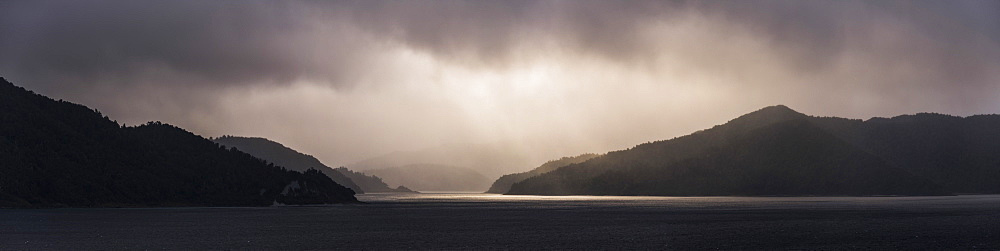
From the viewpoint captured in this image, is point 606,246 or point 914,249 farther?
point 606,246

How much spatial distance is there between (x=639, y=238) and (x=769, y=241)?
53.5 ft

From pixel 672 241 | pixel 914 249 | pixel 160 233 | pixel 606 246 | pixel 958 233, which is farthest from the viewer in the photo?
pixel 160 233

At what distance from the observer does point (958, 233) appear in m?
103

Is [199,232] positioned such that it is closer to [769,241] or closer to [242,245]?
[242,245]

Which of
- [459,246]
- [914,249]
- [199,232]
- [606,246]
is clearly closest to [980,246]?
[914,249]

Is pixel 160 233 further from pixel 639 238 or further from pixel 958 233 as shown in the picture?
pixel 958 233

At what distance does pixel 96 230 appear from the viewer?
12200cm

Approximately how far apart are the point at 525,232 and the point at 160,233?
5521cm

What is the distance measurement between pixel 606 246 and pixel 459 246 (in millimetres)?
17118

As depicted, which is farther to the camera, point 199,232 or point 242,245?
point 199,232

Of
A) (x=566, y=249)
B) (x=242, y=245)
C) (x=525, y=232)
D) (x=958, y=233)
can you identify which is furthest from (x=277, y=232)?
(x=958, y=233)

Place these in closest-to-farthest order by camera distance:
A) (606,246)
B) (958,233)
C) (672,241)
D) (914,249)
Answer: (914,249) < (606,246) < (672,241) < (958,233)

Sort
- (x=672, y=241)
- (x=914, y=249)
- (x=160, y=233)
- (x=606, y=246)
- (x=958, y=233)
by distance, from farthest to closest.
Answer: (x=160, y=233) < (x=958, y=233) < (x=672, y=241) < (x=606, y=246) < (x=914, y=249)

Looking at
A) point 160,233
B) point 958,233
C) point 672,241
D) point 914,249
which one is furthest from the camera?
point 160,233
